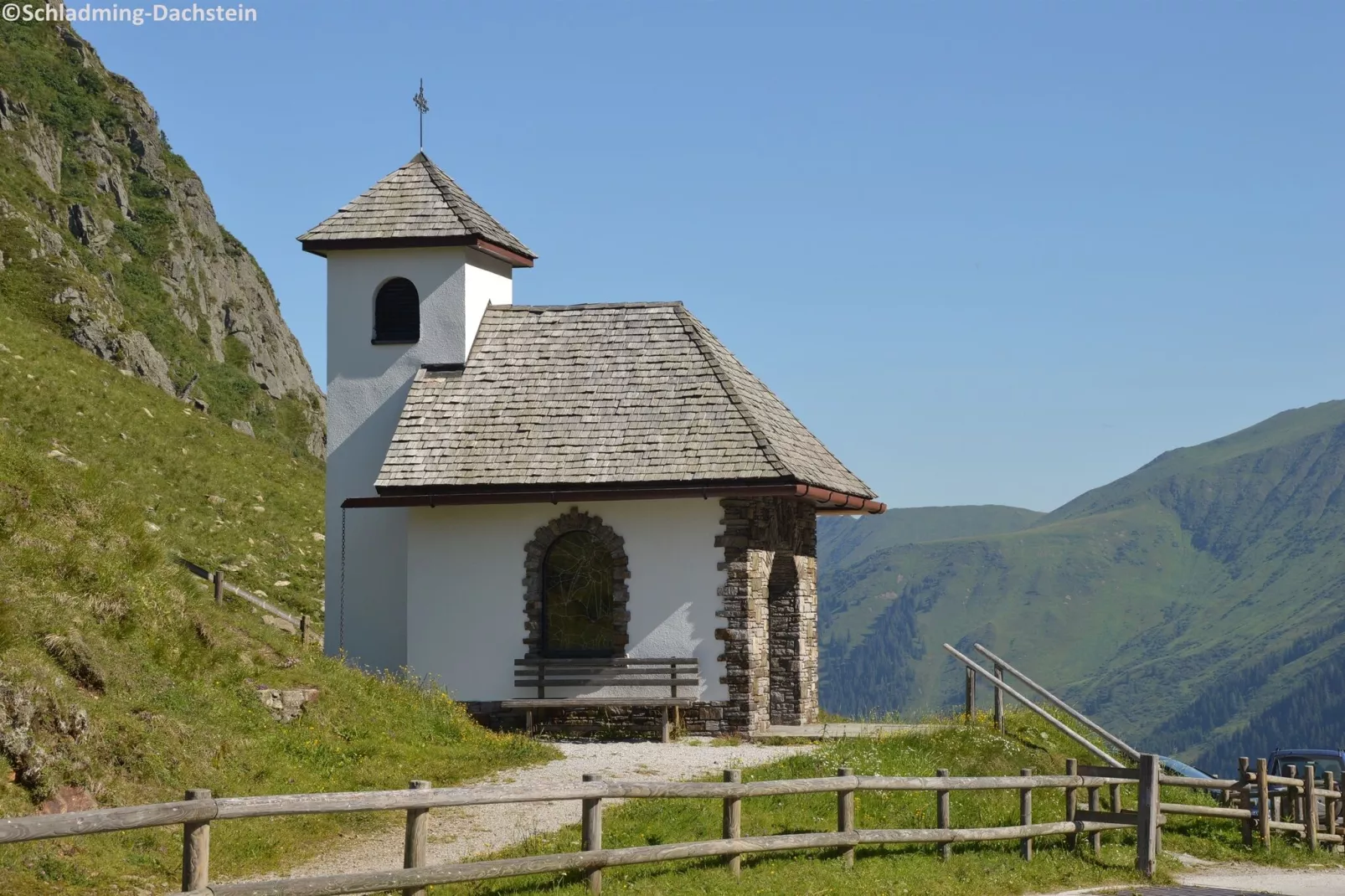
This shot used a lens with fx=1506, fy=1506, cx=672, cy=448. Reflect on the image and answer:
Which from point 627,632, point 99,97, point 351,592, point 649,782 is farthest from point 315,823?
point 99,97

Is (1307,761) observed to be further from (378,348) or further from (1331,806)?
(378,348)

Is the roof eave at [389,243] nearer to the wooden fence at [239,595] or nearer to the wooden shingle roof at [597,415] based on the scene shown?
the wooden shingle roof at [597,415]

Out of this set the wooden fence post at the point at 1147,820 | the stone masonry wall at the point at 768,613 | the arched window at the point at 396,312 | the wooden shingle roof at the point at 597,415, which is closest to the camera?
the wooden fence post at the point at 1147,820

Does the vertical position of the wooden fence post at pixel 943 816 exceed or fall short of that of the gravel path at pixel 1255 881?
it exceeds it

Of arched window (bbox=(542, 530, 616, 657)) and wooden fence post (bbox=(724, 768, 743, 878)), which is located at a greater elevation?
arched window (bbox=(542, 530, 616, 657))

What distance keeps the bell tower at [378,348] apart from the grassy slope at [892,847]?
9419 millimetres

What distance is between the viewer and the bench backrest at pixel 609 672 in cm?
2456

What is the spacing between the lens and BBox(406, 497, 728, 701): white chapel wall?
24766mm

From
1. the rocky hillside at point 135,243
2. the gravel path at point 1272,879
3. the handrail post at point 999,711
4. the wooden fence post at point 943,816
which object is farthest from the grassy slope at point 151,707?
the rocky hillside at point 135,243

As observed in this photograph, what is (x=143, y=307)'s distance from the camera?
203 feet

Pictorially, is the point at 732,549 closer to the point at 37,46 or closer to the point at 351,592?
the point at 351,592

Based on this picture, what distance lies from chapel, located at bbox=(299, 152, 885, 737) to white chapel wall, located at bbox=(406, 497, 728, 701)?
0.03 metres

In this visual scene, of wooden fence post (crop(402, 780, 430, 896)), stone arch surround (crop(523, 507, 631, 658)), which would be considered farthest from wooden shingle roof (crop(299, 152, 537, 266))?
wooden fence post (crop(402, 780, 430, 896))

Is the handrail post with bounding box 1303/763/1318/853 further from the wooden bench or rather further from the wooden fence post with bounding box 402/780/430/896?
the wooden fence post with bounding box 402/780/430/896
